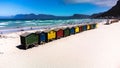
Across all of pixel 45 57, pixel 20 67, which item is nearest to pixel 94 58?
pixel 45 57

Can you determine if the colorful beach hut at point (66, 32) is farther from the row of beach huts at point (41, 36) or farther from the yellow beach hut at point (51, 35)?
the yellow beach hut at point (51, 35)

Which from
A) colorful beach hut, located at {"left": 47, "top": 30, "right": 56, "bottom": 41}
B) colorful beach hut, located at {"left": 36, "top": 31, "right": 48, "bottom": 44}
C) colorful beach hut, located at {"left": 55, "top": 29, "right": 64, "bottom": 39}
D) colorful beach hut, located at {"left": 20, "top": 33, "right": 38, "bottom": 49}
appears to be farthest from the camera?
colorful beach hut, located at {"left": 55, "top": 29, "right": 64, "bottom": 39}

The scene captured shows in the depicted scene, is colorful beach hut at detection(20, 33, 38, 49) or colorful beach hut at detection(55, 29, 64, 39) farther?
colorful beach hut at detection(55, 29, 64, 39)

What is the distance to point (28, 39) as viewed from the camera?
18250 millimetres

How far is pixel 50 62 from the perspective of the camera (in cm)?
1272

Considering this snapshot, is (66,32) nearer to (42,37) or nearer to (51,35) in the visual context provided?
(51,35)

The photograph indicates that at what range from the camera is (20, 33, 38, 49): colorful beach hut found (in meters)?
17.8

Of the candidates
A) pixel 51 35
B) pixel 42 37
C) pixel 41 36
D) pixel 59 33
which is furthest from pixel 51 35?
pixel 59 33

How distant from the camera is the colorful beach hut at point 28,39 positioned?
17841 millimetres

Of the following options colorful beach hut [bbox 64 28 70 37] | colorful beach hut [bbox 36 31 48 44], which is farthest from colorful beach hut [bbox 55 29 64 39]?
colorful beach hut [bbox 36 31 48 44]

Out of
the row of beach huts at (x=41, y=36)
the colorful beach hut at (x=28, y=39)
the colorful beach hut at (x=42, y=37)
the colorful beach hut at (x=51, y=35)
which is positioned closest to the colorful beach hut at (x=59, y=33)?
the row of beach huts at (x=41, y=36)

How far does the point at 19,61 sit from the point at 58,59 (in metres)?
3.42

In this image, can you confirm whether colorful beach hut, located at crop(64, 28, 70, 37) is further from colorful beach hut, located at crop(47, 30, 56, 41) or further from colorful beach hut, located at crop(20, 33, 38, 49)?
colorful beach hut, located at crop(20, 33, 38, 49)

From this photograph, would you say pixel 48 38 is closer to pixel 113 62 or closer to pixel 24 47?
pixel 24 47
